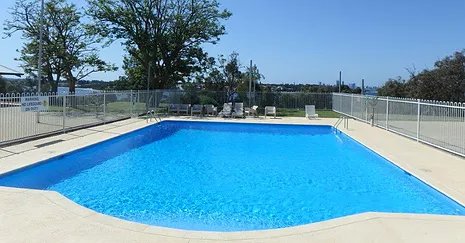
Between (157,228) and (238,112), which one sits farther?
(238,112)

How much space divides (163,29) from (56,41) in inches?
264

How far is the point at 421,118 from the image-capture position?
44.0ft

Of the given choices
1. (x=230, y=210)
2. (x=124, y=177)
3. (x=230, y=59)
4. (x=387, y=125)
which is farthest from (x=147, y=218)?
(x=230, y=59)

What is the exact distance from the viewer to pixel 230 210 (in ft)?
22.8

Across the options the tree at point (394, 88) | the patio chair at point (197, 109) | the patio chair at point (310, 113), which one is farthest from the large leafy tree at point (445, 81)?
the patio chair at point (197, 109)

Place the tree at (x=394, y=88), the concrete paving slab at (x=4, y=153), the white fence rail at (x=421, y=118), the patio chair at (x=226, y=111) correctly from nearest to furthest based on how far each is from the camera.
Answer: the concrete paving slab at (x=4, y=153) → the white fence rail at (x=421, y=118) → the patio chair at (x=226, y=111) → the tree at (x=394, y=88)

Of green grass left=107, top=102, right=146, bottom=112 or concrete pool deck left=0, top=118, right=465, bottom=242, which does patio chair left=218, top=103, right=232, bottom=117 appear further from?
concrete pool deck left=0, top=118, right=465, bottom=242

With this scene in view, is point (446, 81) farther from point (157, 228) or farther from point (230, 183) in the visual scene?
point (157, 228)

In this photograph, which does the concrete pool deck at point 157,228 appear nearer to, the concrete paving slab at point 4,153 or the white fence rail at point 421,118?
the concrete paving slab at point 4,153

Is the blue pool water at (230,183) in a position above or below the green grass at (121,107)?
below

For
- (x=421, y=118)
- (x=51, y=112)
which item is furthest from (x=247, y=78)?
(x=51, y=112)

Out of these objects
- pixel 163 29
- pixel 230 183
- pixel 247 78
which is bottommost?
pixel 230 183

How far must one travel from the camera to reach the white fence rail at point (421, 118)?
428 inches

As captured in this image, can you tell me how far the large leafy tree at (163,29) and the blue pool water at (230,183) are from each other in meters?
13.3
